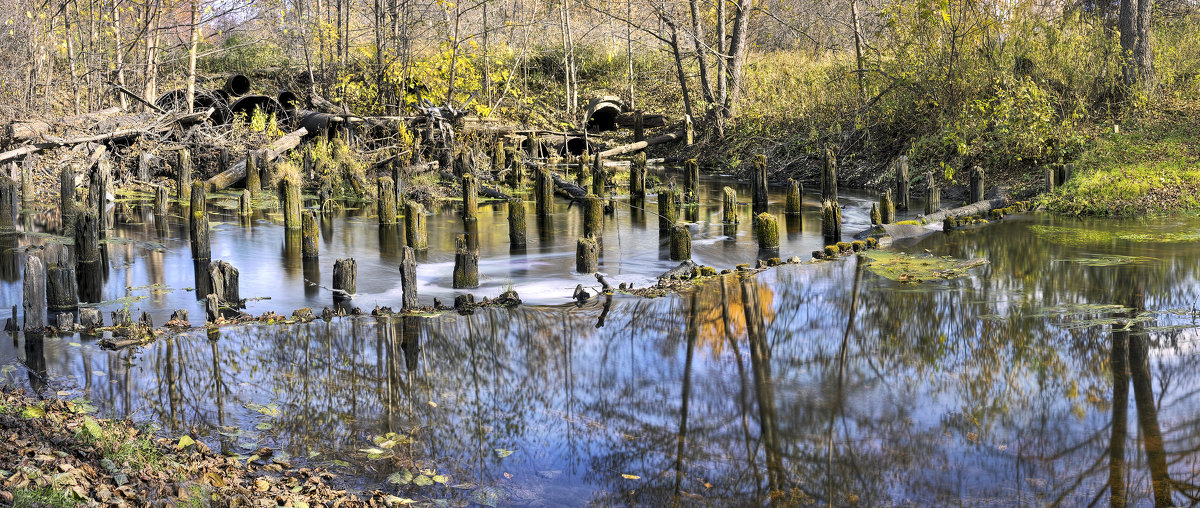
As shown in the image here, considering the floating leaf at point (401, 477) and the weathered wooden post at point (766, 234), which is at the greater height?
the weathered wooden post at point (766, 234)

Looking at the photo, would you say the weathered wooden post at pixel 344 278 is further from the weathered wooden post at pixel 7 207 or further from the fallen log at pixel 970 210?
the fallen log at pixel 970 210

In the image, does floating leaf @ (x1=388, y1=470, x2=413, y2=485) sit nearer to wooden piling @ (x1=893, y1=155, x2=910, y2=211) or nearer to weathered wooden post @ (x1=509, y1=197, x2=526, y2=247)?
weathered wooden post @ (x1=509, y1=197, x2=526, y2=247)

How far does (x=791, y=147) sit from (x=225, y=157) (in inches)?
530

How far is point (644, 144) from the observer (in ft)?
87.4

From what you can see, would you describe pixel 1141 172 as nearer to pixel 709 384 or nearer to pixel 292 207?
pixel 709 384

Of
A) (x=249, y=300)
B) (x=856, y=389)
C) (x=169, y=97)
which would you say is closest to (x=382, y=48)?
(x=169, y=97)

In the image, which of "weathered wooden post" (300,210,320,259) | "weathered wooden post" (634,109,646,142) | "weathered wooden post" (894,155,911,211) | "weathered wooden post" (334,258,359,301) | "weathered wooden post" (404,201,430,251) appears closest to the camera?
"weathered wooden post" (334,258,359,301)

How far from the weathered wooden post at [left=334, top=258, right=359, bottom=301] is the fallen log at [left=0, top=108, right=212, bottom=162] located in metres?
10.4

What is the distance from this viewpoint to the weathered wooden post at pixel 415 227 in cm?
1352

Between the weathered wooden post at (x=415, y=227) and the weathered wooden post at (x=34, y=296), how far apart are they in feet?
18.4

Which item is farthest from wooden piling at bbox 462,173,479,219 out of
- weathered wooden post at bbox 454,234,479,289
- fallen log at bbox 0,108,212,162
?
fallen log at bbox 0,108,212,162

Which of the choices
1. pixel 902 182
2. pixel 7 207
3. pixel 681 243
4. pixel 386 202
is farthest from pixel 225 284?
pixel 902 182

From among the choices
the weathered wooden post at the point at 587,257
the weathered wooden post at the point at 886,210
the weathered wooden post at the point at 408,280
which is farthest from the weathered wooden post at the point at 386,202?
the weathered wooden post at the point at 886,210

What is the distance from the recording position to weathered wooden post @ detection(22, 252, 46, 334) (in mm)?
8029
